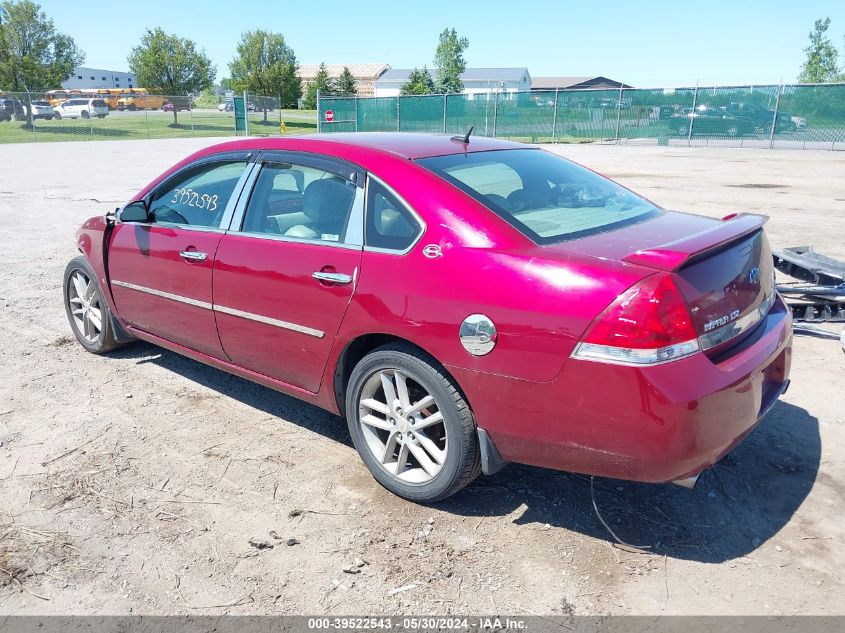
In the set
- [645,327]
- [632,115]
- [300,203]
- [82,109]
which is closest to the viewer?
[645,327]

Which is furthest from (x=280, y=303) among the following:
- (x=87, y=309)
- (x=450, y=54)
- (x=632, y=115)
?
(x=450, y=54)

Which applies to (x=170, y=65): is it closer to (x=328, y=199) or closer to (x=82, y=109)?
(x=82, y=109)

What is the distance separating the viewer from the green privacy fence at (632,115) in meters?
29.1

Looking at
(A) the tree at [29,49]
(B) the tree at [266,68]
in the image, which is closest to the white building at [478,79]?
(B) the tree at [266,68]

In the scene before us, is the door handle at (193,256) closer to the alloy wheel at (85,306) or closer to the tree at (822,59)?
the alloy wheel at (85,306)

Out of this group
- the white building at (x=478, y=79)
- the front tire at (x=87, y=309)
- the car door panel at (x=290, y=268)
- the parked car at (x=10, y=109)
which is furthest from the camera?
the white building at (x=478, y=79)

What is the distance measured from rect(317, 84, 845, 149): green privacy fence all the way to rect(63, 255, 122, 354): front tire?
28734 mm

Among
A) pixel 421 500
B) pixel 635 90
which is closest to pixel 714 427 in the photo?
pixel 421 500

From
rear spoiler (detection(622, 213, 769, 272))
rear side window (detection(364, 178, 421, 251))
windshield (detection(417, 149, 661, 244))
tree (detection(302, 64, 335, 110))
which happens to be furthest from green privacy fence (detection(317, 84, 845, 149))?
tree (detection(302, 64, 335, 110))

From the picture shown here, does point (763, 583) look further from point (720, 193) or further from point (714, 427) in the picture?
point (720, 193)

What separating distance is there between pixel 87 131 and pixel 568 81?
9105 cm

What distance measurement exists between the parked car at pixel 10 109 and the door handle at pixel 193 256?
41350mm

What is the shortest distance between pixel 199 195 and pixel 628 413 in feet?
9.90

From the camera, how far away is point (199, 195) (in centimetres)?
440
